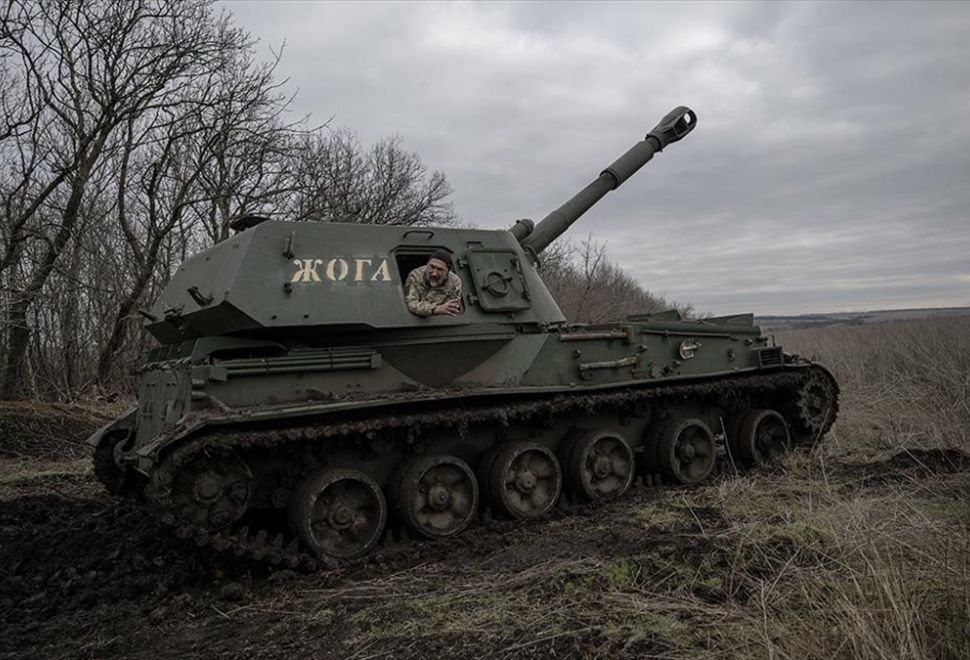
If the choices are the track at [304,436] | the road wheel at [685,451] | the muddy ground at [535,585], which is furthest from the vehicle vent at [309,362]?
the road wheel at [685,451]

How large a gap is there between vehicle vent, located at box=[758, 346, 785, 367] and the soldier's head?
175 inches

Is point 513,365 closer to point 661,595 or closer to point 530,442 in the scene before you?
point 530,442

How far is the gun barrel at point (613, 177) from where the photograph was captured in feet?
31.1

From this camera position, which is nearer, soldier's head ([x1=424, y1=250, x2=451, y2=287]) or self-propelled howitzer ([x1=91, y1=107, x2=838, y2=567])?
self-propelled howitzer ([x1=91, y1=107, x2=838, y2=567])

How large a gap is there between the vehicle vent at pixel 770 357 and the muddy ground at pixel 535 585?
1.89 meters

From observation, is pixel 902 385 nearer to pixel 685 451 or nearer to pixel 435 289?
pixel 685 451

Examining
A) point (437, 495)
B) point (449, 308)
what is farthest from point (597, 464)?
point (449, 308)

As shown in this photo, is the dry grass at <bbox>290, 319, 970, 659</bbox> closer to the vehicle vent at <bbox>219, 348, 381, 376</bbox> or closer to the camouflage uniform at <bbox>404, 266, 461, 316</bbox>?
the vehicle vent at <bbox>219, 348, 381, 376</bbox>

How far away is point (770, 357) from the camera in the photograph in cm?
948

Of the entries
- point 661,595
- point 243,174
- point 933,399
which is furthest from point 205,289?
point 243,174

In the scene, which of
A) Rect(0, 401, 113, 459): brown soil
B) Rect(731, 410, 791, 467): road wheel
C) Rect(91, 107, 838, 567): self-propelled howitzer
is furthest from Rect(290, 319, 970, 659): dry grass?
Rect(0, 401, 113, 459): brown soil

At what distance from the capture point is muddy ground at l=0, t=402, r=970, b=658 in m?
3.98

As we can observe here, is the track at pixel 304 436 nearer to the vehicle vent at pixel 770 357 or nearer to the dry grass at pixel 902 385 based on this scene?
the vehicle vent at pixel 770 357

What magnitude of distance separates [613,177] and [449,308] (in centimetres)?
414
